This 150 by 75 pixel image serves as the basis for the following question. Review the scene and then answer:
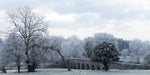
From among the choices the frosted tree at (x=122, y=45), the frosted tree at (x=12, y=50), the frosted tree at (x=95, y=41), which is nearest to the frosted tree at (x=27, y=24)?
the frosted tree at (x=12, y=50)

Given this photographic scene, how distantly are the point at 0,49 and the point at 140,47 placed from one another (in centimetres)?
4785

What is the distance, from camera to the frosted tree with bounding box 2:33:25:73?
29.8m

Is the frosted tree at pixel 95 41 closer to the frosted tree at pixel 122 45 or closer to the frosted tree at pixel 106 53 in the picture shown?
the frosted tree at pixel 122 45

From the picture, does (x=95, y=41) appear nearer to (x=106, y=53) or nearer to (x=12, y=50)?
(x=106, y=53)

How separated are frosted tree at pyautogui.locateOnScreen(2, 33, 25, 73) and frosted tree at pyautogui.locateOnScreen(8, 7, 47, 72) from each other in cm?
124

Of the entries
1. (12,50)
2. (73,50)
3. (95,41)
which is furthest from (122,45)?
(12,50)

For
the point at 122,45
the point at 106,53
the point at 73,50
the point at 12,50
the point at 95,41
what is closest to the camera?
the point at 12,50

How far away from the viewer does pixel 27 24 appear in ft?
106

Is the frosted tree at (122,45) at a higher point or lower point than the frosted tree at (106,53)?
higher

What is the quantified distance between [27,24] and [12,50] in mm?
5101

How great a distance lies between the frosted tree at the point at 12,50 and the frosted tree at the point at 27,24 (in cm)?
124

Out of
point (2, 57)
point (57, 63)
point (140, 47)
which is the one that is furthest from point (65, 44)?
point (2, 57)

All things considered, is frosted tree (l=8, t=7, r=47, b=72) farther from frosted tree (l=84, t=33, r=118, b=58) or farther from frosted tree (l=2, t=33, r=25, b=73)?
frosted tree (l=84, t=33, r=118, b=58)

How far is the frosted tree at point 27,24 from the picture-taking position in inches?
1243
